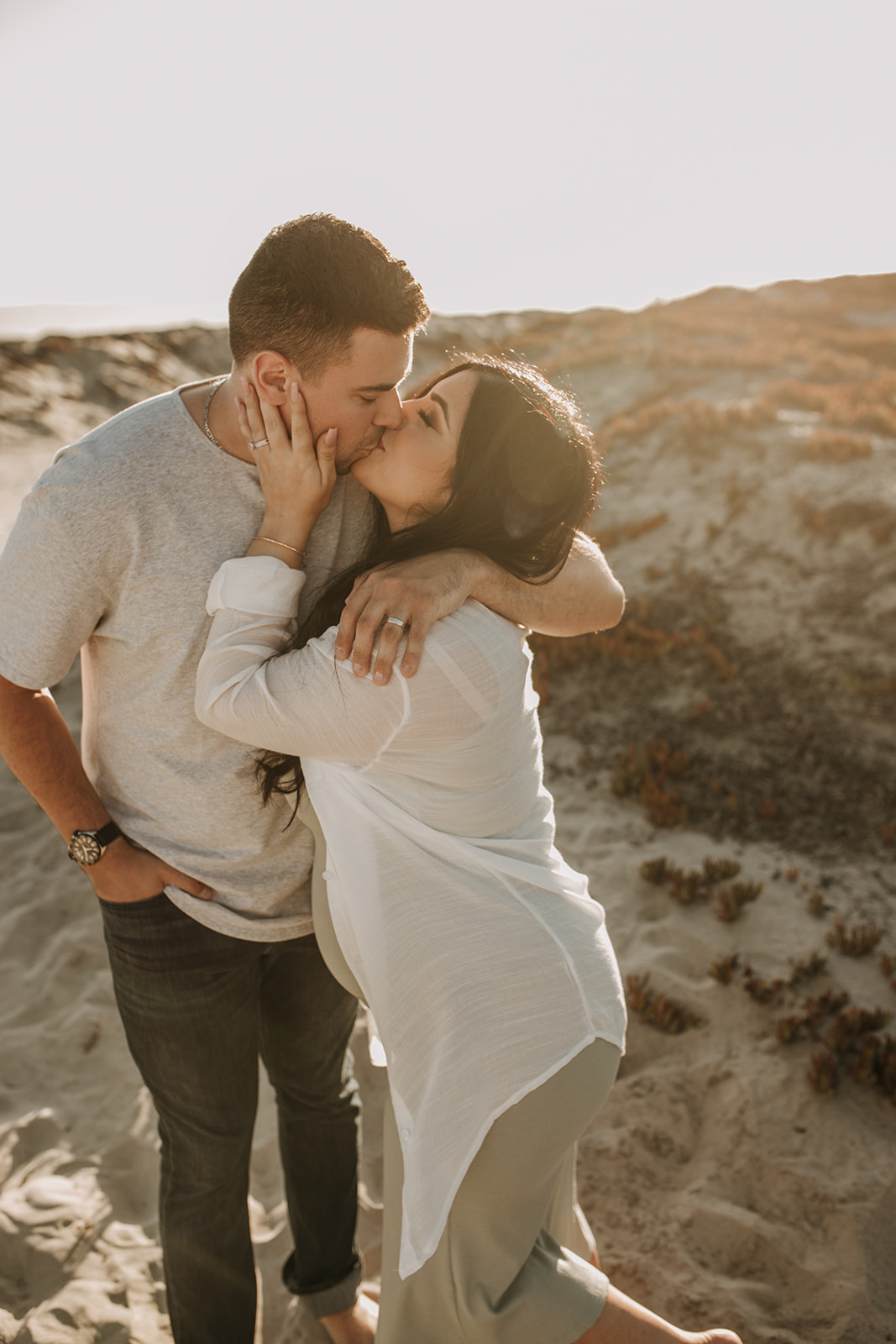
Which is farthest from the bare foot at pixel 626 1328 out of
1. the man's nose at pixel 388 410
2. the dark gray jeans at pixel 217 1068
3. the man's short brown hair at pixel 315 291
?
the man's short brown hair at pixel 315 291

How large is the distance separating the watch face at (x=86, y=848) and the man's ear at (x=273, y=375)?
1259 mm

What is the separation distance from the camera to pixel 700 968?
501cm

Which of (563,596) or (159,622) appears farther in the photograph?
(563,596)

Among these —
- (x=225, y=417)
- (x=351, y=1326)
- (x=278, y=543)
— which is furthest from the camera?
(x=351, y=1326)

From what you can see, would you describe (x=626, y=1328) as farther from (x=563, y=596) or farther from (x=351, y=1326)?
(x=563, y=596)

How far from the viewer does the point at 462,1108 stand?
190 centimetres

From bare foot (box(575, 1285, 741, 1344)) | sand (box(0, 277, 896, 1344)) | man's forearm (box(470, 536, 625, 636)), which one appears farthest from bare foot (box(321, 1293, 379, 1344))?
man's forearm (box(470, 536, 625, 636))

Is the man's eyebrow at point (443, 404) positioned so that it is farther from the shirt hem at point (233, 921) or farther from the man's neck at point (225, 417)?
the shirt hem at point (233, 921)

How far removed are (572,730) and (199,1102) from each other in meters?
5.81

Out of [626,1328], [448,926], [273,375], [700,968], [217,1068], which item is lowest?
[700,968]

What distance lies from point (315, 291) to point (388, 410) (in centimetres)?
35

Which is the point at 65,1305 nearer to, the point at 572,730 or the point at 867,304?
the point at 572,730

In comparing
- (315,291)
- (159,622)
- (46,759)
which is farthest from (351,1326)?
(315,291)

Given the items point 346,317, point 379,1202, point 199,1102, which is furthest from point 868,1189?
point 346,317
